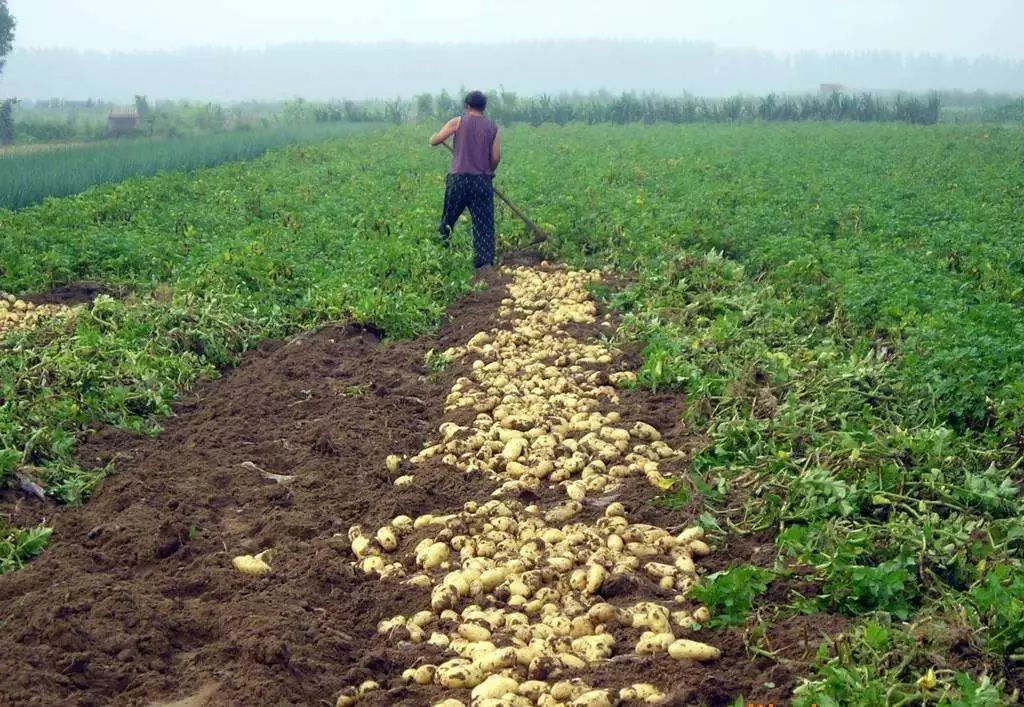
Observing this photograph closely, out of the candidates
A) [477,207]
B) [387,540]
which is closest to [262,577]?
[387,540]

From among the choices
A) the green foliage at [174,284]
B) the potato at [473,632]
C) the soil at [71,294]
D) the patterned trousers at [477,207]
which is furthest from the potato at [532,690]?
the patterned trousers at [477,207]

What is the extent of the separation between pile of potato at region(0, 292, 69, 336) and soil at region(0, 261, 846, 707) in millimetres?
1933

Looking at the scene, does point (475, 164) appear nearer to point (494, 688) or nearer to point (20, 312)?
point (20, 312)

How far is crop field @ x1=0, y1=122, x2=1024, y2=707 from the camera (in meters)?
3.74

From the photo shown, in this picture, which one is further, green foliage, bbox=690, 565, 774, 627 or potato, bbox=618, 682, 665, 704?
green foliage, bbox=690, 565, 774, 627

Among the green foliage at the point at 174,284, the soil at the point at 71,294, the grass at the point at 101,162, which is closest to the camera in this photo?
the green foliage at the point at 174,284

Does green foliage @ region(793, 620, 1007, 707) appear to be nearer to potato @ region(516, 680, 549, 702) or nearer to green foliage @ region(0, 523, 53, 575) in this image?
potato @ region(516, 680, 549, 702)

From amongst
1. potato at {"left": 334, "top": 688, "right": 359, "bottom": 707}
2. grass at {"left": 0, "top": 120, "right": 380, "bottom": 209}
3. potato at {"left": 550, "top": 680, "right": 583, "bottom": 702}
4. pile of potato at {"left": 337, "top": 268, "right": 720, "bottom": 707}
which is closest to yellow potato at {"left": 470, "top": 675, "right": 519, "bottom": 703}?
pile of potato at {"left": 337, "top": 268, "right": 720, "bottom": 707}

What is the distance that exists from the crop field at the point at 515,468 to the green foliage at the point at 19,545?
12mm

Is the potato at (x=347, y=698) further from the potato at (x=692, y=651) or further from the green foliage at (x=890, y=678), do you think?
the green foliage at (x=890, y=678)

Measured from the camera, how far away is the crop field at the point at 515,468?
3.74 meters

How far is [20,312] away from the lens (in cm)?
880

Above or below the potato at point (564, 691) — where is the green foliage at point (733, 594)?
above

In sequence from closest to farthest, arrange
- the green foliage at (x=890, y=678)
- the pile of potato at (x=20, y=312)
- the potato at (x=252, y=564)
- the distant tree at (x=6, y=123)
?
the green foliage at (x=890, y=678) < the potato at (x=252, y=564) < the pile of potato at (x=20, y=312) < the distant tree at (x=6, y=123)
